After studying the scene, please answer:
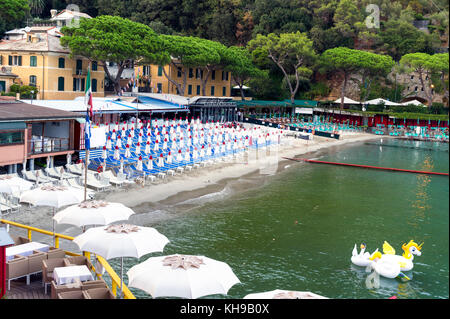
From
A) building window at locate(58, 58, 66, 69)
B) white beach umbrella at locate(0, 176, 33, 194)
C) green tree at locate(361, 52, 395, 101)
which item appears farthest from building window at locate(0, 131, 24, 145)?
green tree at locate(361, 52, 395, 101)

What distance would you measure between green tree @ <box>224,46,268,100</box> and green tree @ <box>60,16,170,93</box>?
17216 millimetres

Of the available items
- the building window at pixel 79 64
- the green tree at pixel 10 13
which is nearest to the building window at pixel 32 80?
the building window at pixel 79 64

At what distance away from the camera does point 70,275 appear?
37.6 ft

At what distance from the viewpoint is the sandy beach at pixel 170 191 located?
21.8 m

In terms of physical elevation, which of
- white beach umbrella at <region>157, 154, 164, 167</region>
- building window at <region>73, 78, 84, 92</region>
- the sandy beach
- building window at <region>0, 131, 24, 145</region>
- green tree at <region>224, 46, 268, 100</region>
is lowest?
the sandy beach

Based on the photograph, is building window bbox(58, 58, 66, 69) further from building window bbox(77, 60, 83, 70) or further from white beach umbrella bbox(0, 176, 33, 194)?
white beach umbrella bbox(0, 176, 33, 194)

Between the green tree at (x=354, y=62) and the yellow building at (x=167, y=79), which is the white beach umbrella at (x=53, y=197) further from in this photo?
the green tree at (x=354, y=62)

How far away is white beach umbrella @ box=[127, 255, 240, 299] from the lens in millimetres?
9750

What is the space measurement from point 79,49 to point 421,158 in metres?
37.3

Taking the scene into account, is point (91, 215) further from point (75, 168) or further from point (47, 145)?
point (47, 145)

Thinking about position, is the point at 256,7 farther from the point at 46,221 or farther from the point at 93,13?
the point at 46,221

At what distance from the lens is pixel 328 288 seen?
56.7 feet

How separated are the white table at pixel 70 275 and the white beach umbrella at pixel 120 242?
56cm
